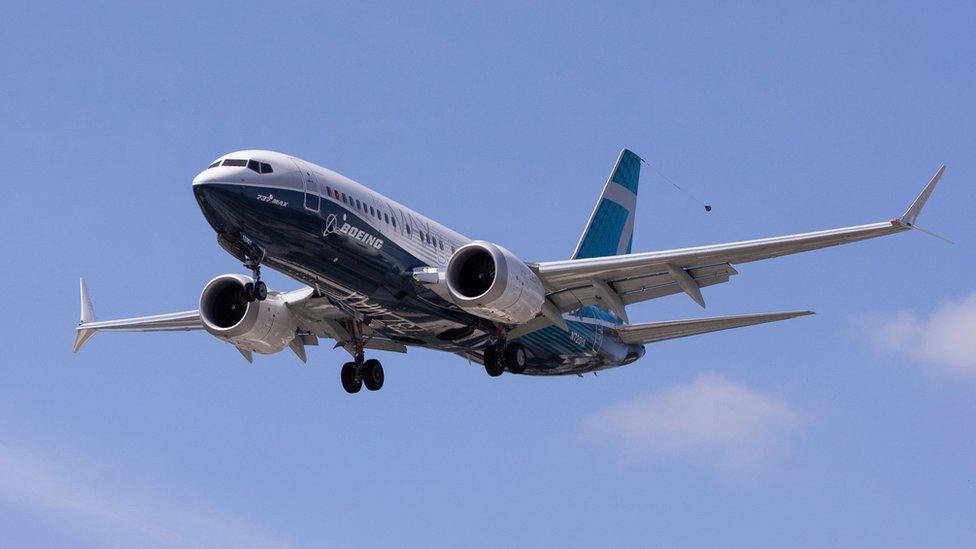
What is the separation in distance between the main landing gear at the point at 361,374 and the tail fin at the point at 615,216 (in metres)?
9.49

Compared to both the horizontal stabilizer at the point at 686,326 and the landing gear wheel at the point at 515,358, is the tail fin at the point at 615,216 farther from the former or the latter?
the landing gear wheel at the point at 515,358

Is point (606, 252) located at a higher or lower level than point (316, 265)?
higher

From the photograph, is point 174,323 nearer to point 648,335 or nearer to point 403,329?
point 403,329

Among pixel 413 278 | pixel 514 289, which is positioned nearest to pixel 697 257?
pixel 514 289

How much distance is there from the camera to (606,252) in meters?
55.7

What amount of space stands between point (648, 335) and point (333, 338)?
32.5 feet

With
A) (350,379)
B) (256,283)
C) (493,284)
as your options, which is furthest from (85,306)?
(493,284)

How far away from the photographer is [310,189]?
40469 mm

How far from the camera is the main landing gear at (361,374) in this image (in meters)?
47.8

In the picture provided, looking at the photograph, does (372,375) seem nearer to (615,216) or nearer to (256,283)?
(256,283)

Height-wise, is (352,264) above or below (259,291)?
above

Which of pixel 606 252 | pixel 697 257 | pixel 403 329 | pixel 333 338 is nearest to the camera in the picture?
pixel 697 257

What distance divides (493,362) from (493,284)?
4520 mm

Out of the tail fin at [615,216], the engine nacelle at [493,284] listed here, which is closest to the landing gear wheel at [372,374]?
the engine nacelle at [493,284]
